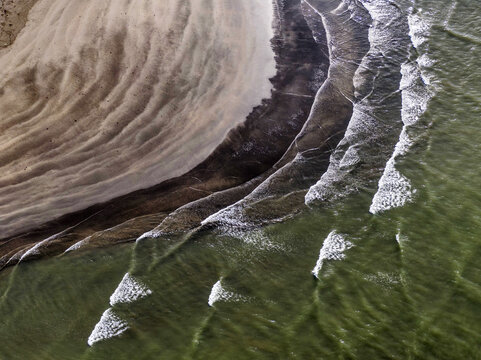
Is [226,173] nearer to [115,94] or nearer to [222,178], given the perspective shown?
[222,178]

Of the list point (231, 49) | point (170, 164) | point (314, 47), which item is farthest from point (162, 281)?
point (314, 47)

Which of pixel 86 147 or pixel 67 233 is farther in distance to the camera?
pixel 86 147

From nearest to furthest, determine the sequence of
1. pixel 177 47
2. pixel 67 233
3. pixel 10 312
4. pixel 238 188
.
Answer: pixel 10 312
pixel 67 233
pixel 238 188
pixel 177 47

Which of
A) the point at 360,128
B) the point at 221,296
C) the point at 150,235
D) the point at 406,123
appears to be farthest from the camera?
the point at 406,123

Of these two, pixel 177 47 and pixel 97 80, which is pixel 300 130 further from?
pixel 97 80

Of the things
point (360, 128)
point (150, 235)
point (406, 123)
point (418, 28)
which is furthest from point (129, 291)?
point (418, 28)

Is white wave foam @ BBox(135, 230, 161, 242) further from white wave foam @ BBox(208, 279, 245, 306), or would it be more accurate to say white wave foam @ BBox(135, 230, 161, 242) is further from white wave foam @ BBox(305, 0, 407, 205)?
white wave foam @ BBox(305, 0, 407, 205)

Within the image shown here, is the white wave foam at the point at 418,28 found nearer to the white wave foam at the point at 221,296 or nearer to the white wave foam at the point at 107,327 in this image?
the white wave foam at the point at 221,296

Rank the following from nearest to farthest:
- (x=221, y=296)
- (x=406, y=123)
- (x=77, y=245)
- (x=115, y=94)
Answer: (x=221, y=296) → (x=77, y=245) → (x=115, y=94) → (x=406, y=123)
